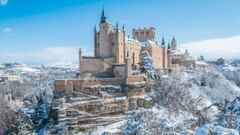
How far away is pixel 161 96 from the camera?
42.0 metres

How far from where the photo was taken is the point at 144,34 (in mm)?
62219

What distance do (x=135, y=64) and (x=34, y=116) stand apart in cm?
1841

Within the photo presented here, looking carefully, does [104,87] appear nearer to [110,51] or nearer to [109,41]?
[110,51]

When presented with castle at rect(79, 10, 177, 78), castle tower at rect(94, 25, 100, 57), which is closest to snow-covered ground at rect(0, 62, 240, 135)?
castle at rect(79, 10, 177, 78)

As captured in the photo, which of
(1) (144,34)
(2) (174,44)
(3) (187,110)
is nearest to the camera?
(3) (187,110)

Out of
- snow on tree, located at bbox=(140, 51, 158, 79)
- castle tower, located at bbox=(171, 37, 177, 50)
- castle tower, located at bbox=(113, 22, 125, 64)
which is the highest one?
castle tower, located at bbox=(171, 37, 177, 50)

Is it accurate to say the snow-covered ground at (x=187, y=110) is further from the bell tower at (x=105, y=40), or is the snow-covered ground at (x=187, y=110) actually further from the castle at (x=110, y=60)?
the bell tower at (x=105, y=40)

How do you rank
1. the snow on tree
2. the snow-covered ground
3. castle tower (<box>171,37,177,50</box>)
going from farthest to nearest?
castle tower (<box>171,37,177,50</box>), the snow on tree, the snow-covered ground

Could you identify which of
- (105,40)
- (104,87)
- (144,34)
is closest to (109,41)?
(105,40)

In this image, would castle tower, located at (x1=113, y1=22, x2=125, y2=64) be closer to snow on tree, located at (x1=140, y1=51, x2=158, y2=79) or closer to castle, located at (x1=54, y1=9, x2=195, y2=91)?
castle, located at (x1=54, y1=9, x2=195, y2=91)

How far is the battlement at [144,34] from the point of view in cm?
6200

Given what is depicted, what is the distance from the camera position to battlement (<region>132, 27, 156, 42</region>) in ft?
203

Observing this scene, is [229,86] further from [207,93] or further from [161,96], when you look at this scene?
[161,96]

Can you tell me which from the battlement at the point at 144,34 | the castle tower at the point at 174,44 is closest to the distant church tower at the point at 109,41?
the battlement at the point at 144,34
